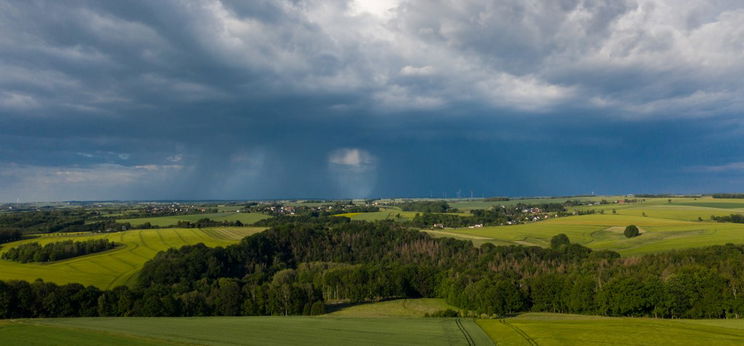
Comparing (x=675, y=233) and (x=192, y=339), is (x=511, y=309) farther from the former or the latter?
(x=675, y=233)

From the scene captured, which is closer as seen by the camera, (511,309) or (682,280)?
(682,280)

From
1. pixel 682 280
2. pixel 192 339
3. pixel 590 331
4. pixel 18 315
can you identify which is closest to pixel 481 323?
pixel 590 331

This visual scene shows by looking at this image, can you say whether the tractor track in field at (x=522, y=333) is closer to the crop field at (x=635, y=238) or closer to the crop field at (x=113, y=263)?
the crop field at (x=113, y=263)

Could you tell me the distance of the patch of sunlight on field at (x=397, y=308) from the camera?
69562mm

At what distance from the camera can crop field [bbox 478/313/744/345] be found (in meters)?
29.8

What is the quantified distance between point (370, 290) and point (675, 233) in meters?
88.9

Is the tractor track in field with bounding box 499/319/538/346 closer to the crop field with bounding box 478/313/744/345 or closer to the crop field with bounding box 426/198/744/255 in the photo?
the crop field with bounding box 478/313/744/345

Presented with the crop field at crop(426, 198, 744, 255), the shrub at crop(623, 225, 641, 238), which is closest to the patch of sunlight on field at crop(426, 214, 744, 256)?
the crop field at crop(426, 198, 744, 255)

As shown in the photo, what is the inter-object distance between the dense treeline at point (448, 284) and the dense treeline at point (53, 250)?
2154 centimetres

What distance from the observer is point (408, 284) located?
298 ft

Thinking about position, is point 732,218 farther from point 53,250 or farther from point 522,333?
point 53,250

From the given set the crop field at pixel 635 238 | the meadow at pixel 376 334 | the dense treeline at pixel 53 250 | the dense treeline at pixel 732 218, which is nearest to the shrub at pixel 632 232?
the crop field at pixel 635 238

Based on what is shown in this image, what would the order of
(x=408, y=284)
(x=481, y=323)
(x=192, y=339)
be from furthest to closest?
1. (x=408, y=284)
2. (x=481, y=323)
3. (x=192, y=339)

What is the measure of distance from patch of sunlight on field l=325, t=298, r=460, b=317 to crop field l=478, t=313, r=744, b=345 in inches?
1271
